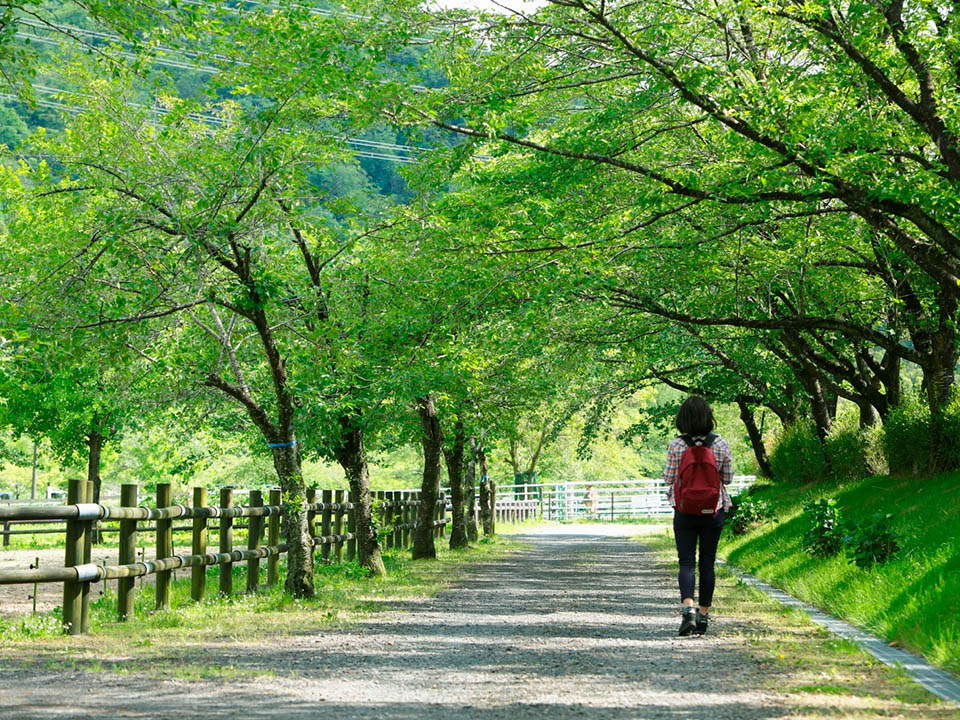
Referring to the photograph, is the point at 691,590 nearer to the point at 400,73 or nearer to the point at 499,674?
the point at 499,674

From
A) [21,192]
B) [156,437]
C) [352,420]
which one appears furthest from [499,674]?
[156,437]

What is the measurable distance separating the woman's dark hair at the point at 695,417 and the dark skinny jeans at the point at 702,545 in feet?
2.21

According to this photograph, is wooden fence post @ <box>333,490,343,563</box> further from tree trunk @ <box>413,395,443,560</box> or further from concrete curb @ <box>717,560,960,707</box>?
concrete curb @ <box>717,560,960,707</box>

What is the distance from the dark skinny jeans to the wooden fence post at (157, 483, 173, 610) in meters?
4.82

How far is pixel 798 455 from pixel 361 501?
41.8 feet

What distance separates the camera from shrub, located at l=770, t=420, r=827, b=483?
2369cm

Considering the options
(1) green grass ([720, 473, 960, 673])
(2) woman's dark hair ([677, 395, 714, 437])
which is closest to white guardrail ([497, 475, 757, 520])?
(1) green grass ([720, 473, 960, 673])

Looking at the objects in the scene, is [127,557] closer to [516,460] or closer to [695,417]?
[695,417]

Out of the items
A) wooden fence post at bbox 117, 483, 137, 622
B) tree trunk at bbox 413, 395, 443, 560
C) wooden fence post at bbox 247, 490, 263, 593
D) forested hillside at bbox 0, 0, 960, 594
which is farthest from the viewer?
tree trunk at bbox 413, 395, 443, 560

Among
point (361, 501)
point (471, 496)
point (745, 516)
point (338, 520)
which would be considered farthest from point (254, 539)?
point (471, 496)

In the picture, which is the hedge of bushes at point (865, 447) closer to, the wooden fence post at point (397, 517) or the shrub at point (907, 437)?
the shrub at point (907, 437)

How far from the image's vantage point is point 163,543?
10.9 meters

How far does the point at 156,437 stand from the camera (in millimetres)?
36281

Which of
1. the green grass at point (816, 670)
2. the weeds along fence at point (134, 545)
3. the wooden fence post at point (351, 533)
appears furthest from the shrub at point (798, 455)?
→ the green grass at point (816, 670)
